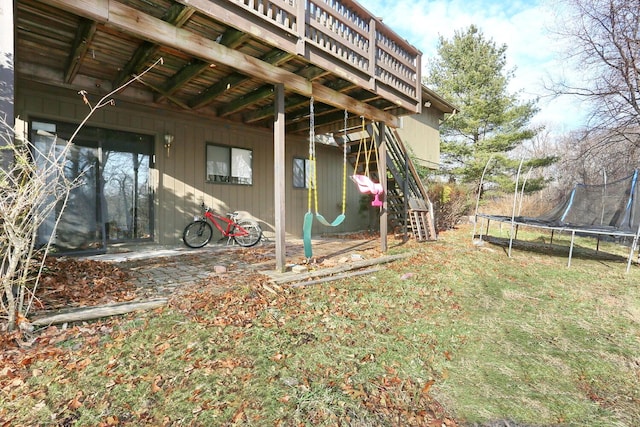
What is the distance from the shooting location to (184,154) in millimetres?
6285

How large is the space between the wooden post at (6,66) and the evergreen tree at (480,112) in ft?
52.7

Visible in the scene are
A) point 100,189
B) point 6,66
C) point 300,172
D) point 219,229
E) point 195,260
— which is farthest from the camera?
point 300,172

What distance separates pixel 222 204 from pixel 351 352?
17.0ft

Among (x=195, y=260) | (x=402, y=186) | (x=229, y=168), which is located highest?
(x=229, y=168)

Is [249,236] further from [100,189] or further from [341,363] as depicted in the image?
[341,363]

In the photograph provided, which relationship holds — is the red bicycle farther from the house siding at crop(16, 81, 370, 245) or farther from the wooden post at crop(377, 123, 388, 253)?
the wooden post at crop(377, 123, 388, 253)

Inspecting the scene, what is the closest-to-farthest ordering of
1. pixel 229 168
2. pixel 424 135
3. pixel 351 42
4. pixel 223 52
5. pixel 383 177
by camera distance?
pixel 223 52
pixel 351 42
pixel 383 177
pixel 229 168
pixel 424 135

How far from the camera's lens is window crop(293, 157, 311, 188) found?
8.47 m

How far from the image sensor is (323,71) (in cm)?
433

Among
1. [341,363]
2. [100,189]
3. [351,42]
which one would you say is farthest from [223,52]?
[100,189]

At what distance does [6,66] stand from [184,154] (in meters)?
4.02

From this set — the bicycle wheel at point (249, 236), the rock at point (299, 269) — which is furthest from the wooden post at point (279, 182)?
the bicycle wheel at point (249, 236)

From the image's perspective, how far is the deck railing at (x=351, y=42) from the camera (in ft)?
12.1

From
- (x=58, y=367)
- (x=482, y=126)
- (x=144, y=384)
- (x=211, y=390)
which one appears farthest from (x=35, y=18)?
(x=482, y=126)
